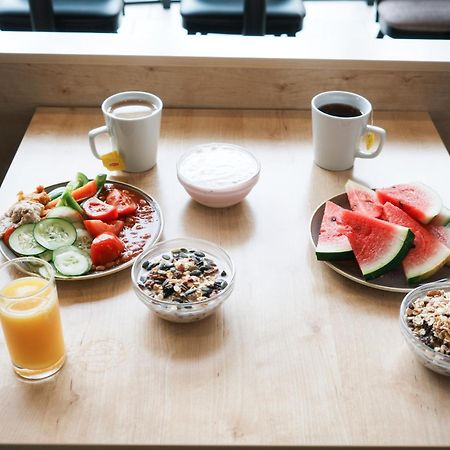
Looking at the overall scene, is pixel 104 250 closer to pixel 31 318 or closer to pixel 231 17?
pixel 31 318

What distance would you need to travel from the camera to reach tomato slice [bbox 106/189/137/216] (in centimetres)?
128

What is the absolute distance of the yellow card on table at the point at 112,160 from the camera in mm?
1427

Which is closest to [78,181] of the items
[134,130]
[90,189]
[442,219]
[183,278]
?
[90,189]

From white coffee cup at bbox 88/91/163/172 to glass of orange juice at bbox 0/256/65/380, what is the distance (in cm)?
48

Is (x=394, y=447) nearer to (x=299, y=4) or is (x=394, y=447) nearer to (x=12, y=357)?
(x=12, y=357)

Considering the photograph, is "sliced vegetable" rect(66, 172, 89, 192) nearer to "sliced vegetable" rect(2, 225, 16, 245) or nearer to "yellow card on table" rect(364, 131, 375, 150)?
"sliced vegetable" rect(2, 225, 16, 245)

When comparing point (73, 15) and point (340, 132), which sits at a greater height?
point (340, 132)

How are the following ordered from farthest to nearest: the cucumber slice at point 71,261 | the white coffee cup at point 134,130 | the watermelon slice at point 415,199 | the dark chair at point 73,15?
1. the dark chair at point 73,15
2. the white coffee cup at point 134,130
3. the watermelon slice at point 415,199
4. the cucumber slice at point 71,261

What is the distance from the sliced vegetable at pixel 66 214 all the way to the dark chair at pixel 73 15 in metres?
1.59

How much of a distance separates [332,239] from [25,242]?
1.98ft

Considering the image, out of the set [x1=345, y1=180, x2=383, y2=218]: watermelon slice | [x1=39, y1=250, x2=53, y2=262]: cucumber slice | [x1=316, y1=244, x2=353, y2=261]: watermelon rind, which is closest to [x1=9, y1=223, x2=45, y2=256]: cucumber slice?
[x1=39, y1=250, x2=53, y2=262]: cucumber slice

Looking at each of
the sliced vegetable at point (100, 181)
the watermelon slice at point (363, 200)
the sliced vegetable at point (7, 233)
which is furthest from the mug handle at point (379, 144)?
the sliced vegetable at point (7, 233)

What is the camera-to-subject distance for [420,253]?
1173mm

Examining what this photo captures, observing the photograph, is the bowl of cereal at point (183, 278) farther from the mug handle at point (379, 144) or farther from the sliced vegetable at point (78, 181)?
the mug handle at point (379, 144)
